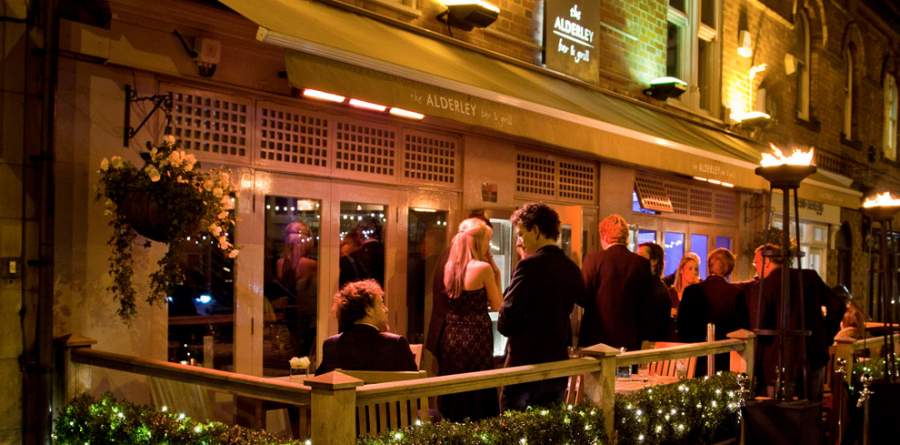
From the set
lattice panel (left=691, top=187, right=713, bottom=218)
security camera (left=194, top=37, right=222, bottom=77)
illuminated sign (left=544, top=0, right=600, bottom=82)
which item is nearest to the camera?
security camera (left=194, top=37, right=222, bottom=77)

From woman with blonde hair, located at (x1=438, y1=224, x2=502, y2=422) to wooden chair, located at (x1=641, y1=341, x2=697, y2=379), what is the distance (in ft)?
4.74

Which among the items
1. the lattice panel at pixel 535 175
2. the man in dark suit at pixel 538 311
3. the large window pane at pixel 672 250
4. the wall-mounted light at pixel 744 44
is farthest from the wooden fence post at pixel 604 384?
the wall-mounted light at pixel 744 44

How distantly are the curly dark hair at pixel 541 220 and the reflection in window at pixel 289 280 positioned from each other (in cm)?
213

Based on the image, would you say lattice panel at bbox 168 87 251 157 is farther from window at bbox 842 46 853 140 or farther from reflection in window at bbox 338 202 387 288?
window at bbox 842 46 853 140

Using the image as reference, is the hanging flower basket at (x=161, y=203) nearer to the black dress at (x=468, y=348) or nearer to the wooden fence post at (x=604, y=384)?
the black dress at (x=468, y=348)

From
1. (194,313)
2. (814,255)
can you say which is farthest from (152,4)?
(814,255)

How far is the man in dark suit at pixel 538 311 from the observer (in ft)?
16.3

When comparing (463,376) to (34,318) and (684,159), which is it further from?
(684,159)

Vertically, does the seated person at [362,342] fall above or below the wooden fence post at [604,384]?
above

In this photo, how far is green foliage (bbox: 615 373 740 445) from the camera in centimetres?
529

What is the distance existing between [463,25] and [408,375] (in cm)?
458

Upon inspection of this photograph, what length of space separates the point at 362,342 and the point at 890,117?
20779 millimetres

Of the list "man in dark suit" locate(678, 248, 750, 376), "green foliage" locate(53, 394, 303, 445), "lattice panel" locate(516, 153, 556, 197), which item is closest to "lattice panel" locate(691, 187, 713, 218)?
"lattice panel" locate(516, 153, 556, 197)

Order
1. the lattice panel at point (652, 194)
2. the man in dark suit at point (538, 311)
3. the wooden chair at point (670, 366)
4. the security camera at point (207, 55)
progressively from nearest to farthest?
the man in dark suit at point (538, 311) < the security camera at point (207, 55) < the wooden chair at point (670, 366) < the lattice panel at point (652, 194)
